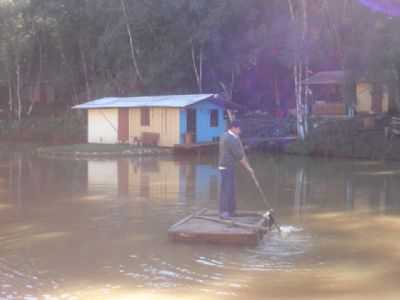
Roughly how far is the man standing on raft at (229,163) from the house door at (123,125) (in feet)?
71.9

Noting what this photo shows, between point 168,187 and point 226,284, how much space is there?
9.44 m

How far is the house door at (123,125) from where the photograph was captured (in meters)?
32.4

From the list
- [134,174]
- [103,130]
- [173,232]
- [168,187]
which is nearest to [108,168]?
[134,174]

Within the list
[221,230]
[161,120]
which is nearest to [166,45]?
[161,120]

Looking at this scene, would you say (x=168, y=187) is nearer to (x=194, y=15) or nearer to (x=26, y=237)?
(x=26, y=237)

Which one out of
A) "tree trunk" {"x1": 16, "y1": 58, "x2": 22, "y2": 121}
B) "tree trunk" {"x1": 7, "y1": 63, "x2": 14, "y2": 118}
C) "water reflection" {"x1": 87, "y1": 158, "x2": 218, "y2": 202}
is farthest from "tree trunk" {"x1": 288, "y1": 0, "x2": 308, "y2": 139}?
"tree trunk" {"x1": 7, "y1": 63, "x2": 14, "y2": 118}

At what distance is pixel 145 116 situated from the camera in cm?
3175

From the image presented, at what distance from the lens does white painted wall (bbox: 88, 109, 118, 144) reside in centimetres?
3309

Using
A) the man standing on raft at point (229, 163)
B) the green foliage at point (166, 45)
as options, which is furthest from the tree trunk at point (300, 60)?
the man standing on raft at point (229, 163)

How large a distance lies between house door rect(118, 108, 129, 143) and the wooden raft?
72.4 ft

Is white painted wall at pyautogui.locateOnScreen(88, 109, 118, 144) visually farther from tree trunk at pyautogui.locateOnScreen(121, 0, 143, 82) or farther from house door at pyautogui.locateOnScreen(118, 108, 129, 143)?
tree trunk at pyautogui.locateOnScreen(121, 0, 143, 82)

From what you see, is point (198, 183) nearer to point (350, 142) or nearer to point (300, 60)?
point (350, 142)

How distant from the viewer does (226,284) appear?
8062 mm

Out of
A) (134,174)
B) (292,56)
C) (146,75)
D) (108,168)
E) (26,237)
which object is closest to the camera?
(26,237)
